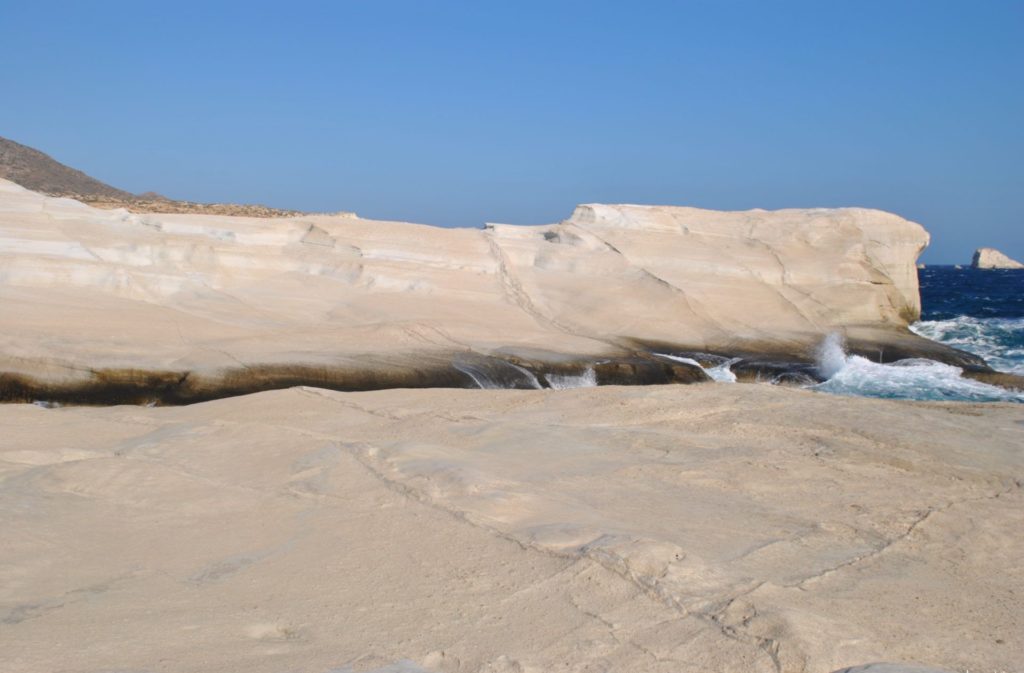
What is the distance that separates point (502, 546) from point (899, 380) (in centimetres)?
1208

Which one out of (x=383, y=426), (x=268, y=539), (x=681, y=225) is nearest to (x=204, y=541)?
(x=268, y=539)

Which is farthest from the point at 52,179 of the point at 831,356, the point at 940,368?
the point at 940,368

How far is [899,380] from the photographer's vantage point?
1516 centimetres

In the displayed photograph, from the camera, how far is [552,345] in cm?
1419

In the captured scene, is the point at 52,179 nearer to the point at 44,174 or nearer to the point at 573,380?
the point at 44,174

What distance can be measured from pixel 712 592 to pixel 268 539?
2.17 m

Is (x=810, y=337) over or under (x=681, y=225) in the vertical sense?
under

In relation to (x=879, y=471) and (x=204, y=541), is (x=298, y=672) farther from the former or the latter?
(x=879, y=471)

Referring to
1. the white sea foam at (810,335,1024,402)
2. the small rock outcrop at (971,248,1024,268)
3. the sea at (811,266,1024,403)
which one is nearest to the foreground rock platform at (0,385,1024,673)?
the white sea foam at (810,335,1024,402)

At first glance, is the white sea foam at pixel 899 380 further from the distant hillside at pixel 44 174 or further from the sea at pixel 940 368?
the distant hillside at pixel 44 174

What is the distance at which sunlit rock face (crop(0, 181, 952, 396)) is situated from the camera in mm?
11742

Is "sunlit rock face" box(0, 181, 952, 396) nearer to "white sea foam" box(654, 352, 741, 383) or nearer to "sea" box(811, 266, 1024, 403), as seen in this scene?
"white sea foam" box(654, 352, 741, 383)

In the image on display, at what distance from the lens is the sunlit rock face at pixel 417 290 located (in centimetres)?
1174

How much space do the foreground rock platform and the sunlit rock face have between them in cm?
364
